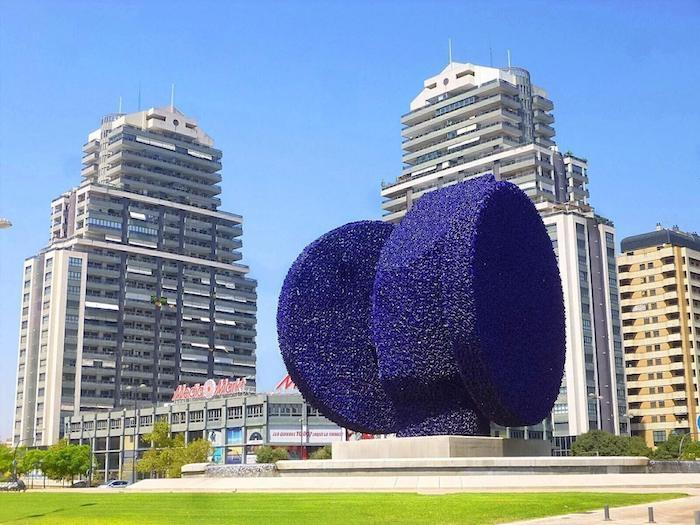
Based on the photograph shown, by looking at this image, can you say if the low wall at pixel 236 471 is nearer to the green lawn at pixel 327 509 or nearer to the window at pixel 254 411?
the green lawn at pixel 327 509

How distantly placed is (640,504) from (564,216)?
Result: 261 ft

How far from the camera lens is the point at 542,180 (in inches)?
Answer: 4208

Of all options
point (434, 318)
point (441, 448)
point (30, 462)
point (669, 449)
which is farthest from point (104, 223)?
point (441, 448)

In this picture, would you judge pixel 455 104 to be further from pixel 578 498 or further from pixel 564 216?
pixel 578 498

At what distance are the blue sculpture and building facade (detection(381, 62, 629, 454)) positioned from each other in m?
59.1

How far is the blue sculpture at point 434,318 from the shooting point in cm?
3262

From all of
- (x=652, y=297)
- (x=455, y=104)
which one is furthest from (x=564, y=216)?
(x=455, y=104)

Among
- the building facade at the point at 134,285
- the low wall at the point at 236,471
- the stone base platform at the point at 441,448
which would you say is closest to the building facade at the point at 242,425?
the building facade at the point at 134,285

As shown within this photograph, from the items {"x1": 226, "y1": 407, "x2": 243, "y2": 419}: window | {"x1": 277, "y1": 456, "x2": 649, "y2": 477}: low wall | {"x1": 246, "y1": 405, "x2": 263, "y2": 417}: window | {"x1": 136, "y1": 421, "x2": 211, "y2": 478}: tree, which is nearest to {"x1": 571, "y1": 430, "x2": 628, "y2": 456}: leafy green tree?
{"x1": 246, "y1": 405, "x2": 263, "y2": 417}: window

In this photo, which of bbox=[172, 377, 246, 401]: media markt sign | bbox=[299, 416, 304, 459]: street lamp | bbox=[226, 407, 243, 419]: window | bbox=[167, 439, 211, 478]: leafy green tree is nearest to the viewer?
bbox=[167, 439, 211, 478]: leafy green tree

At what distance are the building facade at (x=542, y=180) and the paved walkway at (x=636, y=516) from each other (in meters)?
74.2

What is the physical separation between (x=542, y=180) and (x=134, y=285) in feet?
186

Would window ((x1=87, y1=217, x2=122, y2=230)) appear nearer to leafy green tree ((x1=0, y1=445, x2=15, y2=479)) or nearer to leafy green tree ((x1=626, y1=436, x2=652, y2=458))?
leafy green tree ((x1=0, y1=445, x2=15, y2=479))

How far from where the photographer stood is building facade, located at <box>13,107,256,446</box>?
116938 mm
